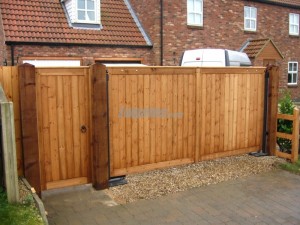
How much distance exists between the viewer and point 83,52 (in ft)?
47.8

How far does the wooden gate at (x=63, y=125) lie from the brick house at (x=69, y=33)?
8.31 metres

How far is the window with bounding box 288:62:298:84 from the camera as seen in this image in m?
22.7

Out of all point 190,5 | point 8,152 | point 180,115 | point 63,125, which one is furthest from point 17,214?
point 190,5

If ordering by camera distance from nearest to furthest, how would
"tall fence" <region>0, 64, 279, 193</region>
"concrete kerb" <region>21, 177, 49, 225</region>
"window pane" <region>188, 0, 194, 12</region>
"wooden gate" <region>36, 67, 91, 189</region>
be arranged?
"concrete kerb" <region>21, 177, 49, 225</region> < "tall fence" <region>0, 64, 279, 193</region> < "wooden gate" <region>36, 67, 91, 189</region> < "window pane" <region>188, 0, 194, 12</region>

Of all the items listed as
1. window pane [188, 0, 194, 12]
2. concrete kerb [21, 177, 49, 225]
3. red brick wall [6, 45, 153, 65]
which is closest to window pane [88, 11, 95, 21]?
red brick wall [6, 45, 153, 65]

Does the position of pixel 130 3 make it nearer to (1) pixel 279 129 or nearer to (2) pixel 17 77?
(1) pixel 279 129

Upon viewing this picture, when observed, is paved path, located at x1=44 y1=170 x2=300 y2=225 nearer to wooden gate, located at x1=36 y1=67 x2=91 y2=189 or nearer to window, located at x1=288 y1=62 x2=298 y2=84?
wooden gate, located at x1=36 y1=67 x2=91 y2=189

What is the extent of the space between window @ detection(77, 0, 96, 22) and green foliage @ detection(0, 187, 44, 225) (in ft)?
38.7

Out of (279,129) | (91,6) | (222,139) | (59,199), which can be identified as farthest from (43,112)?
(91,6)

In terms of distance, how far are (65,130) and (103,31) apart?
33.9 feet

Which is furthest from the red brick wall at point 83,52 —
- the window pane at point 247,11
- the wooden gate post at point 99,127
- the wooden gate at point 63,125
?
the wooden gate post at point 99,127

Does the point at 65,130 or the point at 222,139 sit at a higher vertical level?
the point at 65,130

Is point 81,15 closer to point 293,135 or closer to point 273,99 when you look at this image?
point 273,99

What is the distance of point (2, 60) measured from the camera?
14.1m
